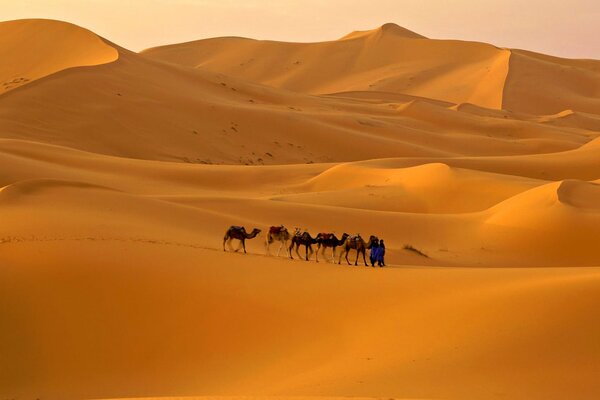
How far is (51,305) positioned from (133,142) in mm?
27157

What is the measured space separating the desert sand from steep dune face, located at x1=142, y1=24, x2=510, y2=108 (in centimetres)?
4725

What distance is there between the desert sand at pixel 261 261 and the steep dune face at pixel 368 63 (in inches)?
→ 1860

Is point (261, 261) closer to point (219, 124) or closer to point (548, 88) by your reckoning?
point (219, 124)

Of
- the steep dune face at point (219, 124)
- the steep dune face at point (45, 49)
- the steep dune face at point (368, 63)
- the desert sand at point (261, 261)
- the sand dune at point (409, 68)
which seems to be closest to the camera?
the desert sand at point (261, 261)

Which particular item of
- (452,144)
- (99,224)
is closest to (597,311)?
(99,224)

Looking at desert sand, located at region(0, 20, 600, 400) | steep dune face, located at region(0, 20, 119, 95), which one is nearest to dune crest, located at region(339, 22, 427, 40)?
steep dune face, located at region(0, 20, 119, 95)

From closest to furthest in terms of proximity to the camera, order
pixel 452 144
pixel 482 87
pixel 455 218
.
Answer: pixel 455 218 → pixel 452 144 → pixel 482 87

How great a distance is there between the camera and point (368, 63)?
11238 cm

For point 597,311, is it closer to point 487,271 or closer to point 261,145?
point 487,271

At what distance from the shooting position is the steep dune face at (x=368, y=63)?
96.2 metres

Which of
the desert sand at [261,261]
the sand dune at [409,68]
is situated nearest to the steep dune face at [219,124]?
the desert sand at [261,261]

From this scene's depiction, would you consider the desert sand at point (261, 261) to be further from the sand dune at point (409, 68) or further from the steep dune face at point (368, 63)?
the steep dune face at point (368, 63)

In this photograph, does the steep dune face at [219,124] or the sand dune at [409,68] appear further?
the sand dune at [409,68]

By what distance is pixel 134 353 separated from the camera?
34.0ft
